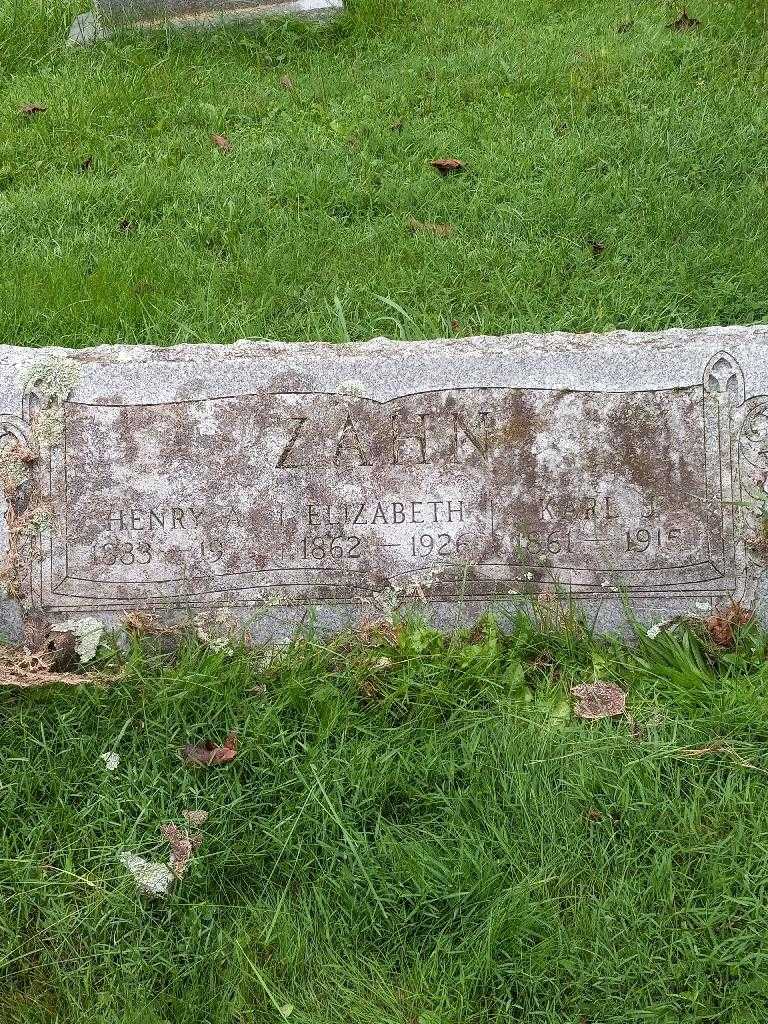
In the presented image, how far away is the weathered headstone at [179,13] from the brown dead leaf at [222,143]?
108 cm

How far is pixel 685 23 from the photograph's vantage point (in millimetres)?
5324

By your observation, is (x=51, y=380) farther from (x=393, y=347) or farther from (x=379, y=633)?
(x=379, y=633)

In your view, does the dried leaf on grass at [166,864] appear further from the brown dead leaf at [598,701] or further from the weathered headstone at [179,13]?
the weathered headstone at [179,13]

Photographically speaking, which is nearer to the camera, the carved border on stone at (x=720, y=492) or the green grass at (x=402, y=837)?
the green grass at (x=402, y=837)

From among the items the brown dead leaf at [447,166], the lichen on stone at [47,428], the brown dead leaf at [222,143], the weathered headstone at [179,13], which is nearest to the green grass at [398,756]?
the brown dead leaf at [447,166]

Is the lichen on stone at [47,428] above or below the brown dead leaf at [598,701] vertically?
above

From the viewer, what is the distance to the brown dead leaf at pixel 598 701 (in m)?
2.61

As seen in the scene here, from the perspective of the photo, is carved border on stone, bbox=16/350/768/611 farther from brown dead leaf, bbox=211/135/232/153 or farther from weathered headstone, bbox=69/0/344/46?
weathered headstone, bbox=69/0/344/46

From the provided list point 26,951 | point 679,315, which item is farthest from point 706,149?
point 26,951

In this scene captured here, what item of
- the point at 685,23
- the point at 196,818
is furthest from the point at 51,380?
the point at 685,23

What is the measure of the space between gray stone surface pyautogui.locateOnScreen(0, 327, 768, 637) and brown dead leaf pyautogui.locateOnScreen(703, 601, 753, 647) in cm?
5

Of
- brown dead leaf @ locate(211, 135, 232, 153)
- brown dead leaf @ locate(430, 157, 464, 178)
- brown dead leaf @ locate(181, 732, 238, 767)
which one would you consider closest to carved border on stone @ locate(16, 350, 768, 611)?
brown dead leaf @ locate(181, 732, 238, 767)

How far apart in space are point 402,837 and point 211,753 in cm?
57

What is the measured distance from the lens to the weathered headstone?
534cm
